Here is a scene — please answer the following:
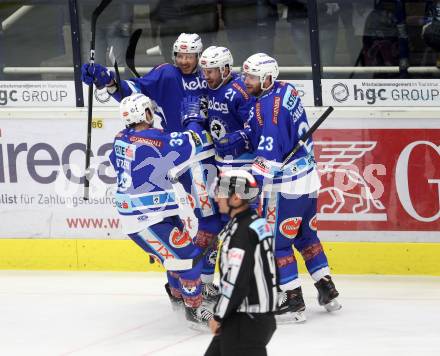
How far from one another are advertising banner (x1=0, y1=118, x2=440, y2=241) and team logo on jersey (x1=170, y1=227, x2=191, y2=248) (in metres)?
1.84

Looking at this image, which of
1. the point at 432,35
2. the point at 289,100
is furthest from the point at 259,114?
the point at 432,35

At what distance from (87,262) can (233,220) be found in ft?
13.5

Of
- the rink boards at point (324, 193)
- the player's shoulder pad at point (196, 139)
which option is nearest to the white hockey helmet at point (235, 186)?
the player's shoulder pad at point (196, 139)

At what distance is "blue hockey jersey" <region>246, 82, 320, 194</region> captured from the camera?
7.04 m

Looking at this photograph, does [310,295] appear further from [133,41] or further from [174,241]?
[133,41]

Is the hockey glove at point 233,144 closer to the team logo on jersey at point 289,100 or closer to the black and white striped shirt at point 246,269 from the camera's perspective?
the team logo on jersey at point 289,100

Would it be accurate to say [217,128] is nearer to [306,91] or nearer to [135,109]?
[135,109]

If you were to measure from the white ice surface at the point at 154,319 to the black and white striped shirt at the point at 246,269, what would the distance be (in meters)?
1.61

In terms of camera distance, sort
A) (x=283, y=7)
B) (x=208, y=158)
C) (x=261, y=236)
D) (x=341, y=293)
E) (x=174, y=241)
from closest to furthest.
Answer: (x=261, y=236), (x=174, y=241), (x=208, y=158), (x=341, y=293), (x=283, y=7)

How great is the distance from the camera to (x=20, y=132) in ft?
29.6

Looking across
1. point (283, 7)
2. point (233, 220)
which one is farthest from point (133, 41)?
point (233, 220)

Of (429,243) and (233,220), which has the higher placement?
(233,220)

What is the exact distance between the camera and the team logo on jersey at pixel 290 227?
23.8 ft

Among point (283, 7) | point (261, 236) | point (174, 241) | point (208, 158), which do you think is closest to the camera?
point (261, 236)
